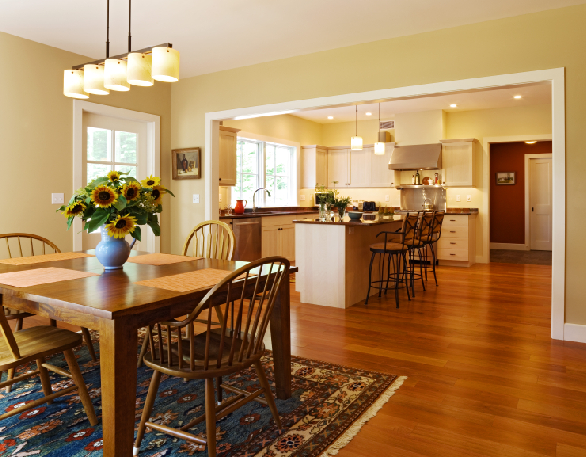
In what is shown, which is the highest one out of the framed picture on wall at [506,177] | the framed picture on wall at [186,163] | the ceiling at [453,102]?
the ceiling at [453,102]

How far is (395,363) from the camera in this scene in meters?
2.94

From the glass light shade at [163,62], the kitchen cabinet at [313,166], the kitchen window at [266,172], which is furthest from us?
the kitchen cabinet at [313,166]

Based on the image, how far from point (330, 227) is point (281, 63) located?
1.82 metres

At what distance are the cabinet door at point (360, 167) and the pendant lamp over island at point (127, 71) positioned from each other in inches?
256

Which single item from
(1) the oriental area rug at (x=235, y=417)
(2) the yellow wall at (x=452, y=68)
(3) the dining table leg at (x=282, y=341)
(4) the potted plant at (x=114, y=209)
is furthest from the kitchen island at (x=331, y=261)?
(4) the potted plant at (x=114, y=209)

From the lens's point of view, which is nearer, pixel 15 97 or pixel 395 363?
pixel 395 363

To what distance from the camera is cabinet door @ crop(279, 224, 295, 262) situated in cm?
699

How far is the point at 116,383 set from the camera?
1.58m

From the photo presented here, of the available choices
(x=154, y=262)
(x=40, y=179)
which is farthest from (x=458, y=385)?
(x=40, y=179)

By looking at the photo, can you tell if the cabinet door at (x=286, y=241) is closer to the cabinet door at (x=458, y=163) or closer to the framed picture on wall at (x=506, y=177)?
the cabinet door at (x=458, y=163)

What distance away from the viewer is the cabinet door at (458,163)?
A: 7477mm

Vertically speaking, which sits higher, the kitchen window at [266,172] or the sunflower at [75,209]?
the kitchen window at [266,172]

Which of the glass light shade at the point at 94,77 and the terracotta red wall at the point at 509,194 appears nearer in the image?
the glass light shade at the point at 94,77

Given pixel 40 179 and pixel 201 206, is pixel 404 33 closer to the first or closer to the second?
pixel 201 206
